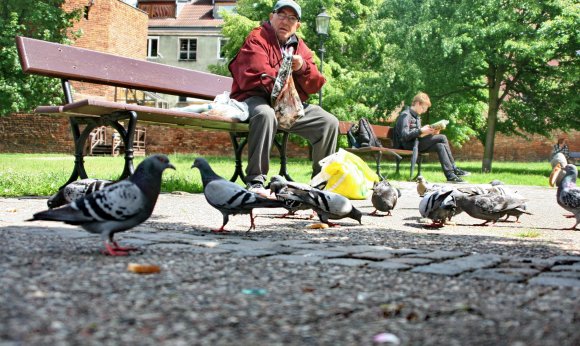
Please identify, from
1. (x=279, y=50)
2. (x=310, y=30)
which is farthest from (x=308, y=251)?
(x=310, y=30)

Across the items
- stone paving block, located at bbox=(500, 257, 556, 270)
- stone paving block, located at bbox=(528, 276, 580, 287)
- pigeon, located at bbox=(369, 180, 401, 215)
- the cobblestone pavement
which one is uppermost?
pigeon, located at bbox=(369, 180, 401, 215)

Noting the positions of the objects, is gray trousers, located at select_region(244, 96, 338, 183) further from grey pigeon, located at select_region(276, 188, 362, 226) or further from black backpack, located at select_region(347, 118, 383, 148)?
black backpack, located at select_region(347, 118, 383, 148)

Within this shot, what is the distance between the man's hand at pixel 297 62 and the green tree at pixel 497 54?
14191mm

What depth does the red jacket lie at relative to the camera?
7133mm

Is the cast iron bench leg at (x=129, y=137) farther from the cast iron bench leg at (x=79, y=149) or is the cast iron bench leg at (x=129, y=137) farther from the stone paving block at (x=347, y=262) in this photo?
the stone paving block at (x=347, y=262)

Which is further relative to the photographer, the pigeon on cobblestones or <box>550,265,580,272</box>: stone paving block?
the pigeon on cobblestones

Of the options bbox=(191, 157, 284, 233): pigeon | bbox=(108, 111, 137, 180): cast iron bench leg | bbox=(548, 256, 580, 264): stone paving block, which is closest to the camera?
bbox=(548, 256, 580, 264): stone paving block

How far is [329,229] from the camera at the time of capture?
5.46m

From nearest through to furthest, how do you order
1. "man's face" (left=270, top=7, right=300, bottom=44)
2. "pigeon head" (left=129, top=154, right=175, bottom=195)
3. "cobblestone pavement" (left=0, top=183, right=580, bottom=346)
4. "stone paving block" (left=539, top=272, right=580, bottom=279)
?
"cobblestone pavement" (left=0, top=183, right=580, bottom=346)
"stone paving block" (left=539, top=272, right=580, bottom=279)
"pigeon head" (left=129, top=154, right=175, bottom=195)
"man's face" (left=270, top=7, right=300, bottom=44)

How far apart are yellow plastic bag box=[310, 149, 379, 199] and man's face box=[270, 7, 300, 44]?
4.48 ft

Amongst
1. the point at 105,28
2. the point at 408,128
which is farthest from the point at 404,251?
the point at 105,28

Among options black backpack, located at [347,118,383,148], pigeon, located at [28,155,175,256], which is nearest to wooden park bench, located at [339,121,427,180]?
black backpack, located at [347,118,383,148]

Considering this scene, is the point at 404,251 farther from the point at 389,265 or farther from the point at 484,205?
the point at 484,205

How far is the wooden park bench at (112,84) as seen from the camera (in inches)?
257
